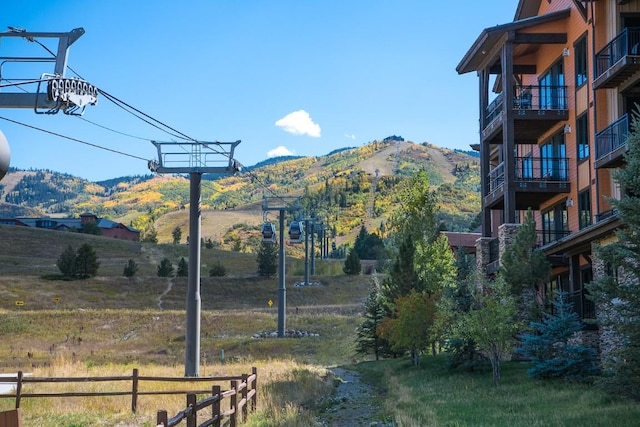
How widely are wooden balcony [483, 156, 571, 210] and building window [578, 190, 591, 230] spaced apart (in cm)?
104

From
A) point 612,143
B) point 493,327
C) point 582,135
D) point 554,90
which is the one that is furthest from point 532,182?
point 493,327

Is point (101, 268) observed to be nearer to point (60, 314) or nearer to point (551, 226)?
point (60, 314)

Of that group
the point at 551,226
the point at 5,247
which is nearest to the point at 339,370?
the point at 551,226

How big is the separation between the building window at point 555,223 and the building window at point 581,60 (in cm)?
585

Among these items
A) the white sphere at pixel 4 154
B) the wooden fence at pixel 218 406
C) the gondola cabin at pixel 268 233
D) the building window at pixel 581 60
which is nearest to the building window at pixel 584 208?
the building window at pixel 581 60

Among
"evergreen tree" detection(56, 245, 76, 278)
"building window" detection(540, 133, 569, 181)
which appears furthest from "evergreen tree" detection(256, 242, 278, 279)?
"building window" detection(540, 133, 569, 181)

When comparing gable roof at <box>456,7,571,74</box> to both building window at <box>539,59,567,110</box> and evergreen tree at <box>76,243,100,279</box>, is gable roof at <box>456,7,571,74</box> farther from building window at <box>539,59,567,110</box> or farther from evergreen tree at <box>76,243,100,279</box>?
evergreen tree at <box>76,243,100,279</box>

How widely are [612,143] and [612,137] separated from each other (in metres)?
0.23

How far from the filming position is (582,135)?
3478cm

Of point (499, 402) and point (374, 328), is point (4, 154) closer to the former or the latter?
point (499, 402)

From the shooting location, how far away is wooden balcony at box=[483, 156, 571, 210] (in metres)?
36.0

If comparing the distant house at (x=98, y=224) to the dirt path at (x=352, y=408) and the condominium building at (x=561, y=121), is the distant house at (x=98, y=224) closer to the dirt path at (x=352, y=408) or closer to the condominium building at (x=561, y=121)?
the condominium building at (x=561, y=121)

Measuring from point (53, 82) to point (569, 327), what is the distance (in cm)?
1835

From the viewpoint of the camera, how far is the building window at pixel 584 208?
33.8m
